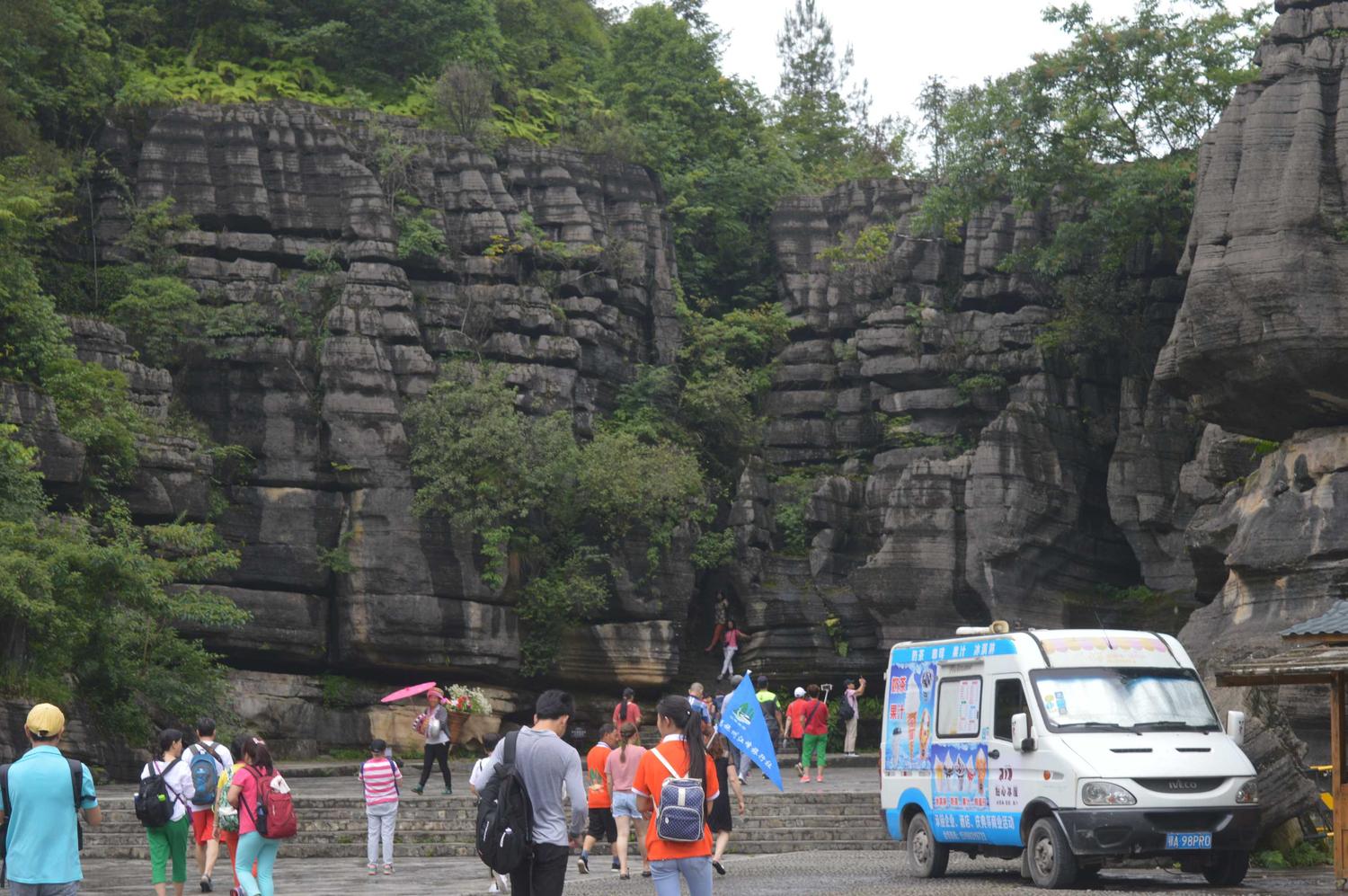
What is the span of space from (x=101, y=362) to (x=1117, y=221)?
22.4m

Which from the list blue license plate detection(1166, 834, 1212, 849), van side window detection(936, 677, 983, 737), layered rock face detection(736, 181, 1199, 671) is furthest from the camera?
layered rock face detection(736, 181, 1199, 671)

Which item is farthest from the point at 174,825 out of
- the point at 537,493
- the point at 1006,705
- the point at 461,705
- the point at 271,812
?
the point at 537,493

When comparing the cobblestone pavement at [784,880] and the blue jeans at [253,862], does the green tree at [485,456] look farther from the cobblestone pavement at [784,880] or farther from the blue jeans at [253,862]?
the blue jeans at [253,862]

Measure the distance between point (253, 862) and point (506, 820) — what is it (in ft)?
16.7

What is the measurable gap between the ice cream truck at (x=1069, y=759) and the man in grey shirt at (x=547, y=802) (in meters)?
6.14

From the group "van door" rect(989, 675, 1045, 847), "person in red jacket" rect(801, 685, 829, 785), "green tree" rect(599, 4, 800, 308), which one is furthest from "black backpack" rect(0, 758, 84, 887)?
"green tree" rect(599, 4, 800, 308)

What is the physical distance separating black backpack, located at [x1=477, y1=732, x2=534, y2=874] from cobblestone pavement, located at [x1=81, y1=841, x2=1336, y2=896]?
5.90 meters

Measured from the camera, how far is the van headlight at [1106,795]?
1400cm

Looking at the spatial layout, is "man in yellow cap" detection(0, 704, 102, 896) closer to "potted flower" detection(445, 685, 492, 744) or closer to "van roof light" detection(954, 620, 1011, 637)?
"van roof light" detection(954, 620, 1011, 637)

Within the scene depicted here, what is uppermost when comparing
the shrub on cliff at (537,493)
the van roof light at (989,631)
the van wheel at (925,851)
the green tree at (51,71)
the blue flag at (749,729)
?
the green tree at (51,71)

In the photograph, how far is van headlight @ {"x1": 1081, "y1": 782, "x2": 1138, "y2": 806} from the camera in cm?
1400

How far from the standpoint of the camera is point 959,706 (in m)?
16.0

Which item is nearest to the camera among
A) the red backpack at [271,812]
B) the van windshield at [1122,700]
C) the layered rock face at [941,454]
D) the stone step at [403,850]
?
the red backpack at [271,812]

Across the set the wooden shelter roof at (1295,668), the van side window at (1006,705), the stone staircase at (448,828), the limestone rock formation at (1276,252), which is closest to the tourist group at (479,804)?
the van side window at (1006,705)
